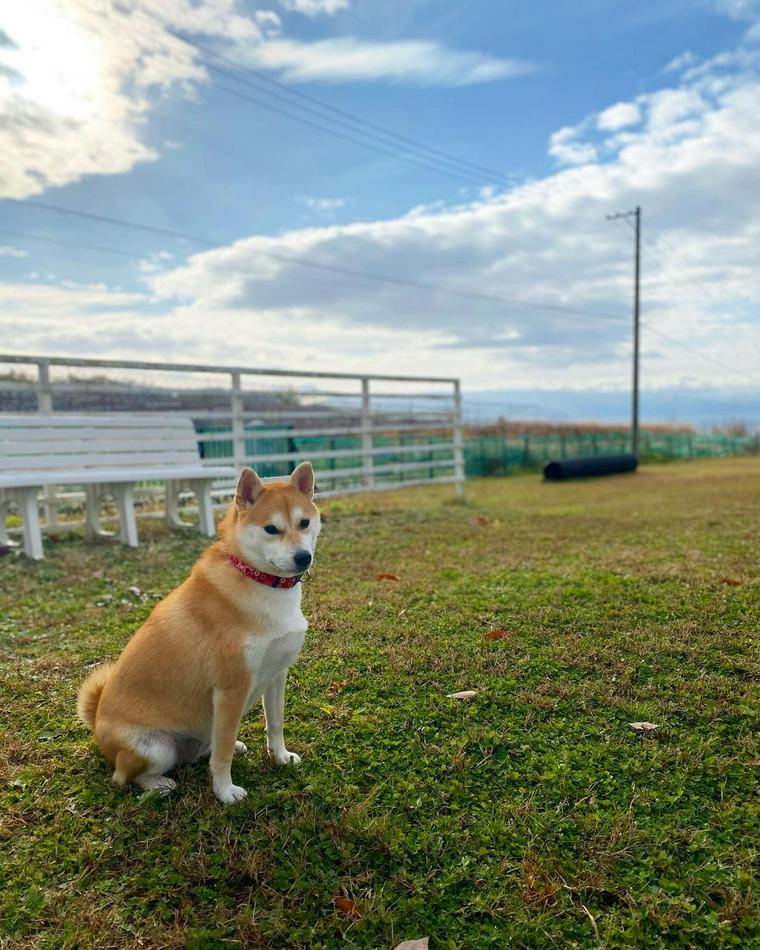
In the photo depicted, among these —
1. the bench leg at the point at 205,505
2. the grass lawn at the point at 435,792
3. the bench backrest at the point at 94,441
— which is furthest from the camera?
the bench leg at the point at 205,505

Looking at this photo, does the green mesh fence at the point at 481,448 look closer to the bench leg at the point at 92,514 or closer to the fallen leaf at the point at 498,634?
the bench leg at the point at 92,514

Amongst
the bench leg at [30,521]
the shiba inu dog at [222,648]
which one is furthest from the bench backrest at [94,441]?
the shiba inu dog at [222,648]

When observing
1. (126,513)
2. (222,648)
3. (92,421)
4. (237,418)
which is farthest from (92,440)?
Result: (222,648)

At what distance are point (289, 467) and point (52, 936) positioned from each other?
31.8 ft

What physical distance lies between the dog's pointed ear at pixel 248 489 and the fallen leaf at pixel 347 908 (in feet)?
4.23

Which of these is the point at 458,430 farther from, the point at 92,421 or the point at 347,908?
the point at 347,908

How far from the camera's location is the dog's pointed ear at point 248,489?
2.50m

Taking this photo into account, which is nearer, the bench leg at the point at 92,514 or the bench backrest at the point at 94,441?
the bench backrest at the point at 94,441

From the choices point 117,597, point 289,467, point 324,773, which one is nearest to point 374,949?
point 324,773

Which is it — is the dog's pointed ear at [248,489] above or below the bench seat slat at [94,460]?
above

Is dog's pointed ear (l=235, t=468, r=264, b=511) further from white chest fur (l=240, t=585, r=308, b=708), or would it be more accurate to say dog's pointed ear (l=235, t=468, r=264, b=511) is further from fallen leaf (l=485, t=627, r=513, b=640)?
fallen leaf (l=485, t=627, r=513, b=640)

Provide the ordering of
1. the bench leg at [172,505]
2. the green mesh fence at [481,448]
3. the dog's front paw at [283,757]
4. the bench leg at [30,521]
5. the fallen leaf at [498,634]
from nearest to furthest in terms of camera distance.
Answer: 1. the dog's front paw at [283,757]
2. the fallen leaf at [498,634]
3. the bench leg at [30,521]
4. the bench leg at [172,505]
5. the green mesh fence at [481,448]

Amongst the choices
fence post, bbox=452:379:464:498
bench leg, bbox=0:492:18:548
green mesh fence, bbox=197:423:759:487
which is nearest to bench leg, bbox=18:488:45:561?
bench leg, bbox=0:492:18:548

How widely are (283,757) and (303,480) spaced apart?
1116mm
